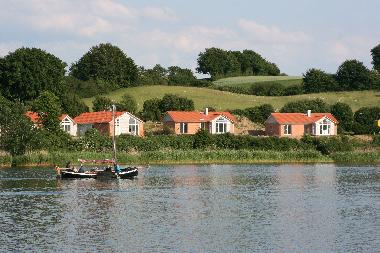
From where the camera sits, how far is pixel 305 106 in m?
149

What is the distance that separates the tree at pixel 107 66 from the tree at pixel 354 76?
45173mm

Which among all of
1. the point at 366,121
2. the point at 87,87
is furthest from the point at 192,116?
the point at 87,87

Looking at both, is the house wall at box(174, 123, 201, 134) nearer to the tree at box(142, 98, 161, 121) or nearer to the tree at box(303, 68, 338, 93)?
the tree at box(142, 98, 161, 121)

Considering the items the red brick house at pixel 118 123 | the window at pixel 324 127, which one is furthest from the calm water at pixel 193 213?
the window at pixel 324 127

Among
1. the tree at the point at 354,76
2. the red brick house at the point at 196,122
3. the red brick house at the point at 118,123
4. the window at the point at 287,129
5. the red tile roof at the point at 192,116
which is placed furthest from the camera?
the tree at the point at 354,76

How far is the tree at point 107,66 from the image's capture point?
601ft

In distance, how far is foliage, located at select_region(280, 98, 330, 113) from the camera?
148000mm

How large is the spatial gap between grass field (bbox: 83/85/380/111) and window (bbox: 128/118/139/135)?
28078mm

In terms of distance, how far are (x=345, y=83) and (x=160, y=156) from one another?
85206mm

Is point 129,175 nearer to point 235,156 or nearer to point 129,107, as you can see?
point 235,156

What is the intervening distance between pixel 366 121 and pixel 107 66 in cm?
6795

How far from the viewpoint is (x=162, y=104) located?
14562 cm

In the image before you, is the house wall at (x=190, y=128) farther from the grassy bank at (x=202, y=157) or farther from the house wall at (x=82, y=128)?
the grassy bank at (x=202, y=157)

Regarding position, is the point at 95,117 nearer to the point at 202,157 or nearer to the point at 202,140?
the point at 202,140
